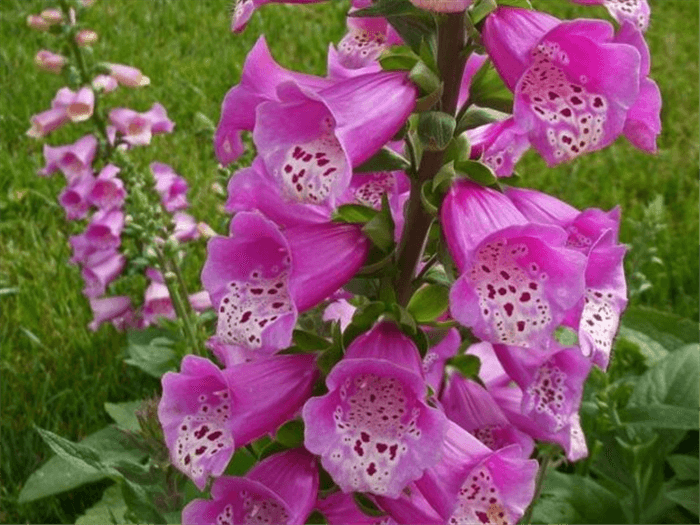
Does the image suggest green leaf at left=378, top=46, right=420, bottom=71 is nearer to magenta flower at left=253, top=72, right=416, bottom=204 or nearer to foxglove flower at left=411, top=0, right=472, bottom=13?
magenta flower at left=253, top=72, right=416, bottom=204

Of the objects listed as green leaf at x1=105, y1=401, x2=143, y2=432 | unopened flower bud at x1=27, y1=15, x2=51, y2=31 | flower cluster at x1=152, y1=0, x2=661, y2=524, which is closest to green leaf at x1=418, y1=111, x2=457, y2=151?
flower cluster at x1=152, y1=0, x2=661, y2=524

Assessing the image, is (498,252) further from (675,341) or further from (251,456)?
(675,341)

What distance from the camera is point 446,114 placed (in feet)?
A: 4.40

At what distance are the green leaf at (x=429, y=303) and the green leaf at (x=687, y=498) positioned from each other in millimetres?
1222

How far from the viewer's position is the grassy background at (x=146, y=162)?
296cm

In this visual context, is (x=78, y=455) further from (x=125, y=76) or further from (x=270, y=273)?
(x=125, y=76)

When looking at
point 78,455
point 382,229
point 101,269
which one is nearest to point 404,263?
point 382,229

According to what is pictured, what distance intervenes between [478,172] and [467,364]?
0.34 meters

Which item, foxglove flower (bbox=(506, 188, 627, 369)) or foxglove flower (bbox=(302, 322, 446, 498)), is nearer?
foxglove flower (bbox=(302, 322, 446, 498))

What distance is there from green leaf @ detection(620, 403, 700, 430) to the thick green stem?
3.25ft

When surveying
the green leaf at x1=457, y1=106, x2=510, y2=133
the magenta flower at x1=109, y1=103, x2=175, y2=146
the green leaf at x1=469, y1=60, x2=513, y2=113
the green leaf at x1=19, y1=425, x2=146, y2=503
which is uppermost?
the green leaf at x1=469, y1=60, x2=513, y2=113

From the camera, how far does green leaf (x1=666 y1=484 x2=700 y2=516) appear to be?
7.98ft

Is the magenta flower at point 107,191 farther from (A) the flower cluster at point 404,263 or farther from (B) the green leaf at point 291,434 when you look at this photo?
(B) the green leaf at point 291,434

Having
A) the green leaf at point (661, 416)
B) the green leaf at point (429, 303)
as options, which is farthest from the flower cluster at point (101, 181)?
the green leaf at point (429, 303)
